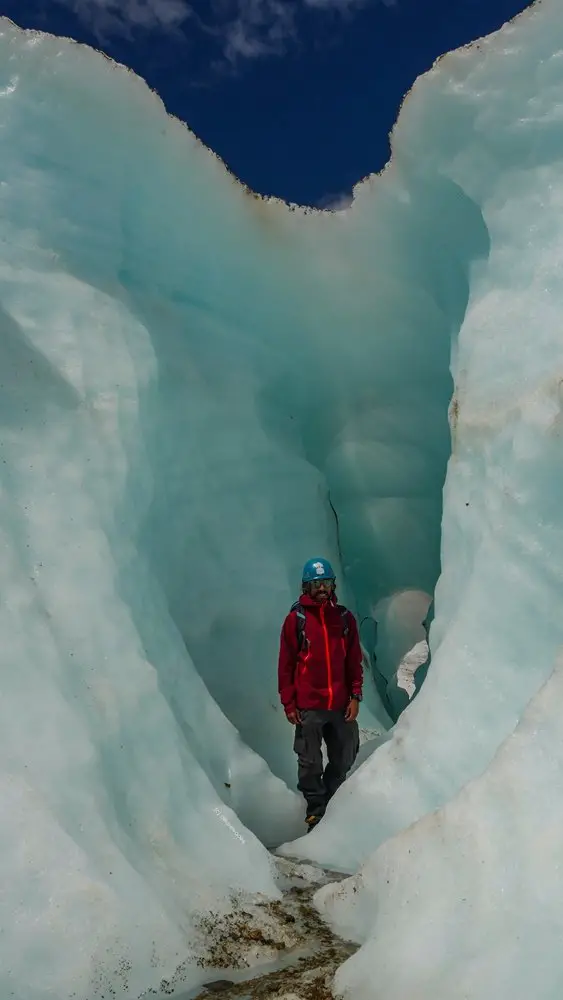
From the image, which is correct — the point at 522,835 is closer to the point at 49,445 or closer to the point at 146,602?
the point at 146,602

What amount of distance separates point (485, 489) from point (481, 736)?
112cm

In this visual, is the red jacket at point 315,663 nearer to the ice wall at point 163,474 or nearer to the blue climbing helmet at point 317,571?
the blue climbing helmet at point 317,571

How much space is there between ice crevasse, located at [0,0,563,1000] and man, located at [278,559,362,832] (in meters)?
0.24

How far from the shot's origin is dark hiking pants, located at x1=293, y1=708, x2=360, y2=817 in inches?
171

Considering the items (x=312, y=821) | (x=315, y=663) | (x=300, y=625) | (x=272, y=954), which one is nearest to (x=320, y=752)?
(x=312, y=821)

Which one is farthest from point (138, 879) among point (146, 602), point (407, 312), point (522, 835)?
point (407, 312)

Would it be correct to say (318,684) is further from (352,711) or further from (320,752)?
(320,752)

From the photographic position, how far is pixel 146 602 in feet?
12.8

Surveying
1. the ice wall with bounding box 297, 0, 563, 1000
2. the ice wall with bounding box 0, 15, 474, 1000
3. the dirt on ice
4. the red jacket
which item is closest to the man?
the red jacket

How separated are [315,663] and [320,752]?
484mm

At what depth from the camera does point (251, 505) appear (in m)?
5.53

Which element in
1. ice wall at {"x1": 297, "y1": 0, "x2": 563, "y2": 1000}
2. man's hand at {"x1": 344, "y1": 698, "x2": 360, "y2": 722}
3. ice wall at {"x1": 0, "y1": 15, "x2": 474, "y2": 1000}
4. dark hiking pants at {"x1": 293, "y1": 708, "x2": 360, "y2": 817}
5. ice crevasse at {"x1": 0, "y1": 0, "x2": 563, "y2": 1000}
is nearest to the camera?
ice wall at {"x1": 297, "y1": 0, "x2": 563, "y2": 1000}

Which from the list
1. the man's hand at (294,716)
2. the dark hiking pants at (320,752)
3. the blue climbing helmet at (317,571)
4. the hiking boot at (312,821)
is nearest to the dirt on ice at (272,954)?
the hiking boot at (312,821)

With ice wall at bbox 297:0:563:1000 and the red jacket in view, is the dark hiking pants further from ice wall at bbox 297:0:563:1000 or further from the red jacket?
ice wall at bbox 297:0:563:1000
